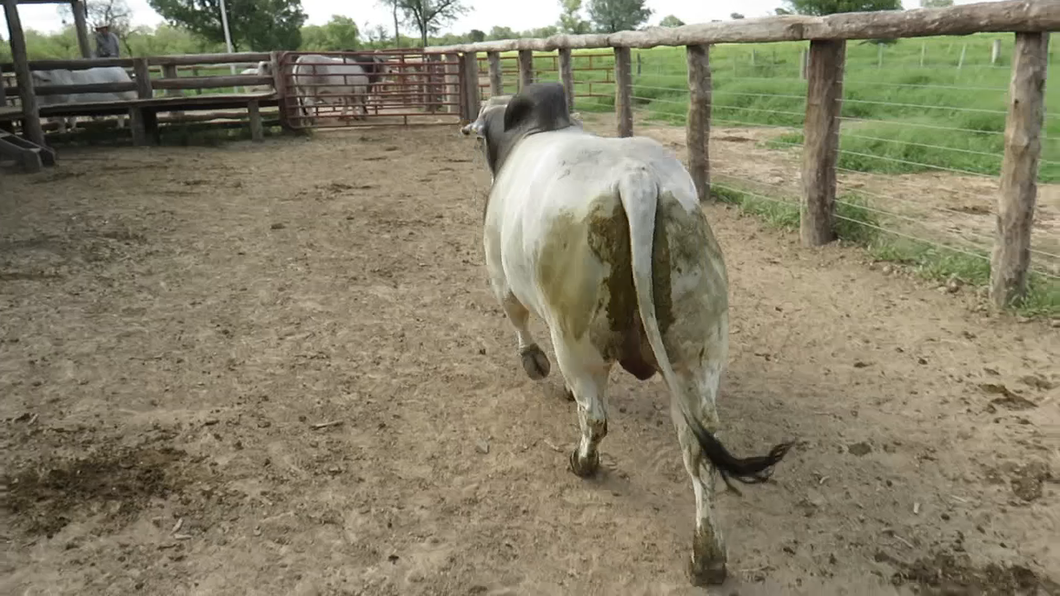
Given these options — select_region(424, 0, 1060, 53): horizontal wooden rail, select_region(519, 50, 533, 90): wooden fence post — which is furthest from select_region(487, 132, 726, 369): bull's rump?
select_region(519, 50, 533, 90): wooden fence post

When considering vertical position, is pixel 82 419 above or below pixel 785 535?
above

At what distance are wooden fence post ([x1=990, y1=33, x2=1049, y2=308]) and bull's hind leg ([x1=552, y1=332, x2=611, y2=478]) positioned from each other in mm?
2803

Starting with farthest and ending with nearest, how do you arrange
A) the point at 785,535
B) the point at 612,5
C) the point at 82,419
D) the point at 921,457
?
the point at 612,5, the point at 82,419, the point at 921,457, the point at 785,535

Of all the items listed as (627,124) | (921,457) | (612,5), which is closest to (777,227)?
(627,124)

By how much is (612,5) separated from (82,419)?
6108cm

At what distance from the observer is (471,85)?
538 inches

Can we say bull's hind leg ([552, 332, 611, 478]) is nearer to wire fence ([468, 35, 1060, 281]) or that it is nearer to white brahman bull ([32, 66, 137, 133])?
wire fence ([468, 35, 1060, 281])

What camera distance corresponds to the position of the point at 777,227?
612 cm

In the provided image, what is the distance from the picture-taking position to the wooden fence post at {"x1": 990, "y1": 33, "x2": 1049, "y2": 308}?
Answer: 4.04 meters

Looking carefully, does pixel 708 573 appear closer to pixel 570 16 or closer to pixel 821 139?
pixel 821 139

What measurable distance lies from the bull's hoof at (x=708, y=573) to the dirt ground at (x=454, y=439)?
0.14ft

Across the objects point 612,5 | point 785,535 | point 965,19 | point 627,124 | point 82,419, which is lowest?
point 785,535

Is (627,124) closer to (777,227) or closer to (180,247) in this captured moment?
(777,227)

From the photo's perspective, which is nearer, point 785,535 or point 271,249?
point 785,535
